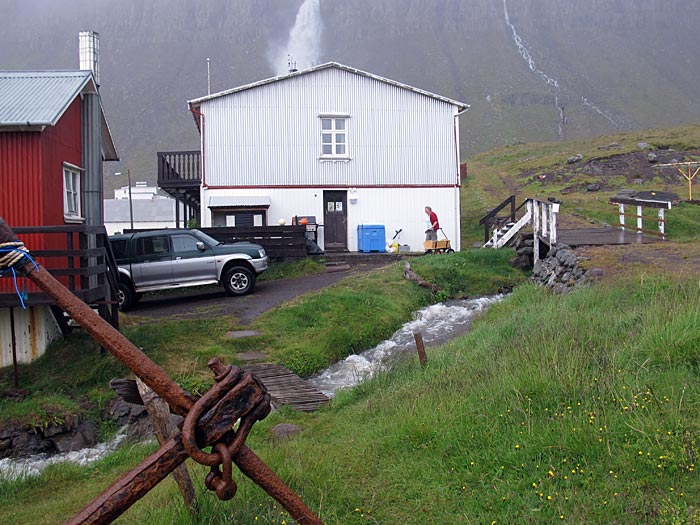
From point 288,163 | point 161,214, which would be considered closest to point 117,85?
point 161,214

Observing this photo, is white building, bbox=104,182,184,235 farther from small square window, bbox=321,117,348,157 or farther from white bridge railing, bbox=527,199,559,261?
white bridge railing, bbox=527,199,559,261

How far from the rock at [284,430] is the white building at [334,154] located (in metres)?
17.8

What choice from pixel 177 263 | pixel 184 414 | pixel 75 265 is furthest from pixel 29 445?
pixel 177 263

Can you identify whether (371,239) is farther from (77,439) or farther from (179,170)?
(77,439)

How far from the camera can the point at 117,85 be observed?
166250 millimetres

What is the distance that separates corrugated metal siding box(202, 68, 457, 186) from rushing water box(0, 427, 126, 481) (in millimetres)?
16851

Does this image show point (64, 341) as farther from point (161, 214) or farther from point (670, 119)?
point (670, 119)

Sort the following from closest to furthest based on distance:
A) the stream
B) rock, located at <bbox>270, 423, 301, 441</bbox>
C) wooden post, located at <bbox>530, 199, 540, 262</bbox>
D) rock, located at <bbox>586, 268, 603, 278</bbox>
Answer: rock, located at <bbox>270, 423, 301, 441</bbox>
the stream
rock, located at <bbox>586, 268, 603, 278</bbox>
wooden post, located at <bbox>530, 199, 540, 262</bbox>

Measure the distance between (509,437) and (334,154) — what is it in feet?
70.6

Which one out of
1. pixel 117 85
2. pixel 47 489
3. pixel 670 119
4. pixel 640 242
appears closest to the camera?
pixel 47 489

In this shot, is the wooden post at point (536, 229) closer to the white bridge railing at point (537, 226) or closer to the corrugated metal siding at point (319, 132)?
the white bridge railing at point (537, 226)

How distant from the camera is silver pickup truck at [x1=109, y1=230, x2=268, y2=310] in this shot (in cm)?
1695

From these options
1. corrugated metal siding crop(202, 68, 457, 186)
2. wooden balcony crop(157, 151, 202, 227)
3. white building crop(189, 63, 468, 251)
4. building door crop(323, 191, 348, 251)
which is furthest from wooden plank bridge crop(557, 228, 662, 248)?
wooden balcony crop(157, 151, 202, 227)

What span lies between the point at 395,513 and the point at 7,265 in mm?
2865
